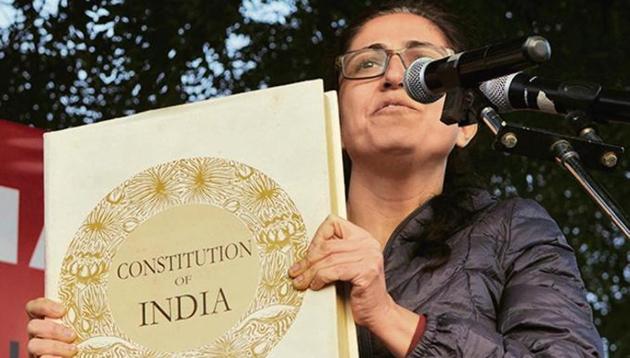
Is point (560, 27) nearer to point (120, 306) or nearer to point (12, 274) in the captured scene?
point (12, 274)

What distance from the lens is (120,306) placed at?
→ 107 inches

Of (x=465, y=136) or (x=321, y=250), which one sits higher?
(x=465, y=136)

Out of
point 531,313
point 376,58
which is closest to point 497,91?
point 531,313

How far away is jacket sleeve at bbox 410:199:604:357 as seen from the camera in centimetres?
268

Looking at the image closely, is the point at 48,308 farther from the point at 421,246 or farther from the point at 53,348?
the point at 421,246

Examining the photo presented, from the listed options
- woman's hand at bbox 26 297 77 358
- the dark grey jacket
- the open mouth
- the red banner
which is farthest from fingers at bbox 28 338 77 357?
the red banner

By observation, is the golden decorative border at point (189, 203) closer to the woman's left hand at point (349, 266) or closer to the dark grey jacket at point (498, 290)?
the woman's left hand at point (349, 266)

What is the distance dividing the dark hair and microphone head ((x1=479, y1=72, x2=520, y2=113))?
543 mm

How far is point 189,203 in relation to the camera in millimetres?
2756

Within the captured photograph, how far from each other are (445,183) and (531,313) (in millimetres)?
591

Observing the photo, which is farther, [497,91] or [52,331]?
[52,331]

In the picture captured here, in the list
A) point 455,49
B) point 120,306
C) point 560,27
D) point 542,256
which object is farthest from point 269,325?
point 560,27

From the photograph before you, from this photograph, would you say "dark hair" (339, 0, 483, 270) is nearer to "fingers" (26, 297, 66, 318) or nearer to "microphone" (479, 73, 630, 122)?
"microphone" (479, 73, 630, 122)

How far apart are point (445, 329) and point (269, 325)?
1.05 ft
